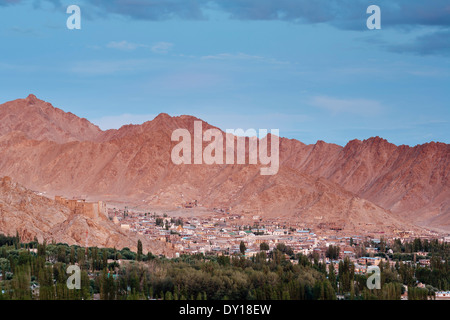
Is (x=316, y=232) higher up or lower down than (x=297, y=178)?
lower down

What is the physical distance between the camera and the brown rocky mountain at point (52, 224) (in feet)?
276

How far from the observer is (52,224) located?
90.0 metres

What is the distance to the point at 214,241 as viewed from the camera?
111 meters

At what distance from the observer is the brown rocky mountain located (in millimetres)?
84188

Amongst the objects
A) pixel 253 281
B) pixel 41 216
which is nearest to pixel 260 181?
pixel 41 216

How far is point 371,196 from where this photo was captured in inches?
7869

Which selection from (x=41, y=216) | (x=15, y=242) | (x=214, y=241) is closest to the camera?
(x=15, y=242)
